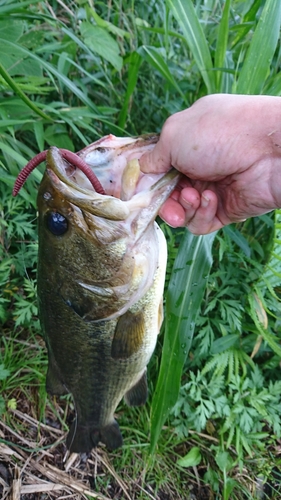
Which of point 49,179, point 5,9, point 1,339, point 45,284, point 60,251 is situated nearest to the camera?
point 49,179

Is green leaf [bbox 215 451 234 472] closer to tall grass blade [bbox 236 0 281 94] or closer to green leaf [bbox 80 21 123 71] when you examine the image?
tall grass blade [bbox 236 0 281 94]

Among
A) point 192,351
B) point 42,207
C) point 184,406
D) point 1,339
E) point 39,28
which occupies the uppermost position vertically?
point 39,28

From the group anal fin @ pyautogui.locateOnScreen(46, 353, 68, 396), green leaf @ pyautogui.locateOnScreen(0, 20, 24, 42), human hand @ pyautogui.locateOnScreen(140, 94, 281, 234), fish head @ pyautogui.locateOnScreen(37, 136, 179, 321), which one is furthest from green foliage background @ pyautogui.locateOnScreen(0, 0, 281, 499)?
fish head @ pyautogui.locateOnScreen(37, 136, 179, 321)

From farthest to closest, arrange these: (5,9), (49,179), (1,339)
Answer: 1. (1,339)
2. (5,9)
3. (49,179)

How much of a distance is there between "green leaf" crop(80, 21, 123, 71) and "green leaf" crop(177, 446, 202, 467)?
235 cm

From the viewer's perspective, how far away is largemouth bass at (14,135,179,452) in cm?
136

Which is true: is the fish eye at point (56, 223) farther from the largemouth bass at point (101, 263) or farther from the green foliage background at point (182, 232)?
the green foliage background at point (182, 232)

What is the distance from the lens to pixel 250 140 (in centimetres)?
146

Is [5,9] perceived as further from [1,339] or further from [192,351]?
[192,351]

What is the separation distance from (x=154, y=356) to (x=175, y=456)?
68cm

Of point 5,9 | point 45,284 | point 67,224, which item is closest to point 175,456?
point 45,284

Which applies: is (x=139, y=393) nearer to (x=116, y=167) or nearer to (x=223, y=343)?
(x=223, y=343)

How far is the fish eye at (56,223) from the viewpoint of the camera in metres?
1.37

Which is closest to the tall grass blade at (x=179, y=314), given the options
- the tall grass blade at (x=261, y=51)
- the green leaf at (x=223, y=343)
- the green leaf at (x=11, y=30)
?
the green leaf at (x=223, y=343)
